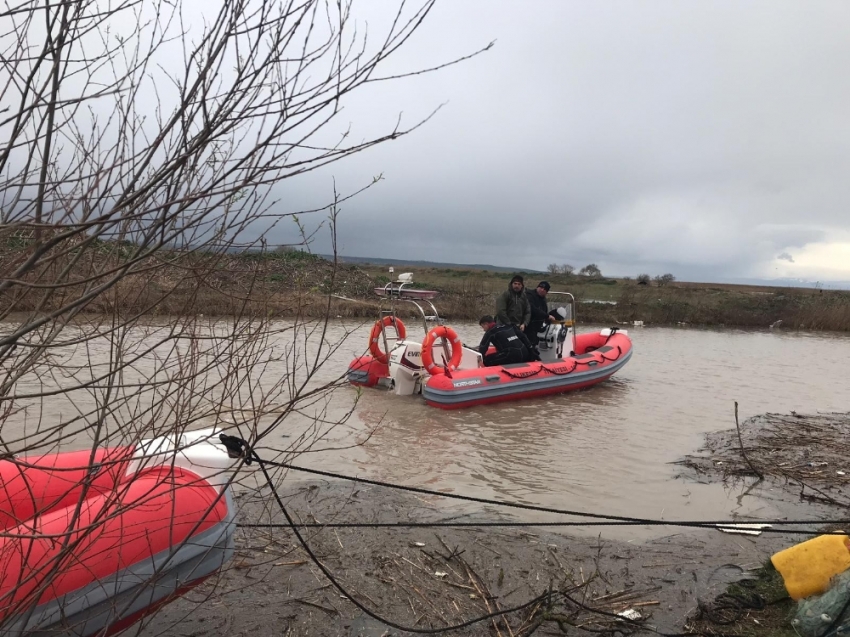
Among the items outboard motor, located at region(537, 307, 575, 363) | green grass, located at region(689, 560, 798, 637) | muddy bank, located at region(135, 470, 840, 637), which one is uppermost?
outboard motor, located at region(537, 307, 575, 363)

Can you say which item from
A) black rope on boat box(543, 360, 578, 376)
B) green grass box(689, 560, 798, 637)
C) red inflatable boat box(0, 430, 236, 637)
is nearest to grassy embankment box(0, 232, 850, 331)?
red inflatable boat box(0, 430, 236, 637)

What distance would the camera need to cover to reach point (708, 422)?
28.3 feet

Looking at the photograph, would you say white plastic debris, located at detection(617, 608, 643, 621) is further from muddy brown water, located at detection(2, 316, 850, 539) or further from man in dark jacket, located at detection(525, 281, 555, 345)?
man in dark jacket, located at detection(525, 281, 555, 345)

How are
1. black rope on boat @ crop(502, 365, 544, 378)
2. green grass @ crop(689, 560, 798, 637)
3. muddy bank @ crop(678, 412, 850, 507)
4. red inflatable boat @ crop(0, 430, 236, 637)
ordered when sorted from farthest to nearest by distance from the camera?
black rope on boat @ crop(502, 365, 544, 378) → muddy bank @ crop(678, 412, 850, 507) → green grass @ crop(689, 560, 798, 637) → red inflatable boat @ crop(0, 430, 236, 637)

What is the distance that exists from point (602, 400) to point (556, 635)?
23.3 ft

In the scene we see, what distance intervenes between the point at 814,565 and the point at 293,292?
3.07 meters

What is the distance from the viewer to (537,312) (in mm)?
9953

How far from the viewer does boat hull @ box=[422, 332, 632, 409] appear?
27.1ft

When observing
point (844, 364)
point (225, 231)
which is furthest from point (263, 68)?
point (844, 364)

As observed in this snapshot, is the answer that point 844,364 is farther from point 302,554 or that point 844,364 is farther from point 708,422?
point 302,554

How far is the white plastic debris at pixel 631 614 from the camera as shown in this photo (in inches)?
127

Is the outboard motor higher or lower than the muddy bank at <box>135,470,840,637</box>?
higher

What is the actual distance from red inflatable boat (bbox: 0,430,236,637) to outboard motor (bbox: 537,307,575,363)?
7.87m

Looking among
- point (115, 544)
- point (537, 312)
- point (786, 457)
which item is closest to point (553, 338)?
point (537, 312)
